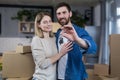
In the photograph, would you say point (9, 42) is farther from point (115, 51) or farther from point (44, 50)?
point (44, 50)

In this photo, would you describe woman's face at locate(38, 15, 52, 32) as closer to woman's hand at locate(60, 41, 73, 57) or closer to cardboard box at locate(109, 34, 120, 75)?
woman's hand at locate(60, 41, 73, 57)

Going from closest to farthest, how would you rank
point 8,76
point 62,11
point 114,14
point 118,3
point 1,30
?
point 62,11 → point 8,76 → point 118,3 → point 114,14 → point 1,30

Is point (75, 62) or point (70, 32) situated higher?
point (70, 32)

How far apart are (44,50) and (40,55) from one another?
5 centimetres

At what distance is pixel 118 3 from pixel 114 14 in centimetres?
39

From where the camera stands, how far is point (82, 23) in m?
6.13

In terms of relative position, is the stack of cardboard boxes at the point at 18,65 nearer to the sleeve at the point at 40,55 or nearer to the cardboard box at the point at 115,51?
the sleeve at the point at 40,55

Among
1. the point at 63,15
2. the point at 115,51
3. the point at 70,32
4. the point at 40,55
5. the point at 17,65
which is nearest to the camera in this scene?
the point at 70,32

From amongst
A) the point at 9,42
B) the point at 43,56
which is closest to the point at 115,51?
the point at 43,56

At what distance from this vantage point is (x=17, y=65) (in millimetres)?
2232

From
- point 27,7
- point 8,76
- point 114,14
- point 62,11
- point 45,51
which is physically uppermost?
point 27,7

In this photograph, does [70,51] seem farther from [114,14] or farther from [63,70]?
[114,14]

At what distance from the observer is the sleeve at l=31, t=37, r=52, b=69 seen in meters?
1.60

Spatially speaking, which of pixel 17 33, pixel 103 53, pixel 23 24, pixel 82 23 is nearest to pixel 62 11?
pixel 103 53
